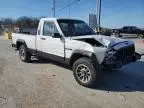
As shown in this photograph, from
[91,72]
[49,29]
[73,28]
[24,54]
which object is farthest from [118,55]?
[24,54]

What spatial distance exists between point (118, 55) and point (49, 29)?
3.05 metres

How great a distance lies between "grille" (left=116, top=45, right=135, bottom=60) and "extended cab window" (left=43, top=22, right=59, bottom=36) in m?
2.52

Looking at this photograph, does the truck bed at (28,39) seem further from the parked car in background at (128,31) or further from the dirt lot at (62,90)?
the parked car in background at (128,31)

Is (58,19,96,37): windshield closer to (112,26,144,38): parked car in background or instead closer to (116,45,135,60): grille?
(116,45,135,60): grille

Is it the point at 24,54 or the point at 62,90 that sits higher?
the point at 24,54

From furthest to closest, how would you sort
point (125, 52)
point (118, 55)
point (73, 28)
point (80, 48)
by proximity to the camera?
point (73, 28)
point (125, 52)
point (80, 48)
point (118, 55)

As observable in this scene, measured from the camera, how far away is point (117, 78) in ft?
27.5

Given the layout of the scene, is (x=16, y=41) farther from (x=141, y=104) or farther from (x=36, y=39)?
(x=141, y=104)

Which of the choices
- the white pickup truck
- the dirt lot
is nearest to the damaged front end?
the white pickup truck

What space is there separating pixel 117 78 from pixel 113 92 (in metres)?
1.68

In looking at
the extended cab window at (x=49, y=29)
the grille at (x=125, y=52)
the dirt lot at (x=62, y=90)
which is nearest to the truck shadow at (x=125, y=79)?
the dirt lot at (x=62, y=90)

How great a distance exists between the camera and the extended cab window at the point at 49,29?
891 cm

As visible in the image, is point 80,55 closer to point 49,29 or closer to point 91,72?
point 91,72

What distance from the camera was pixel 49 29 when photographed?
922 cm
